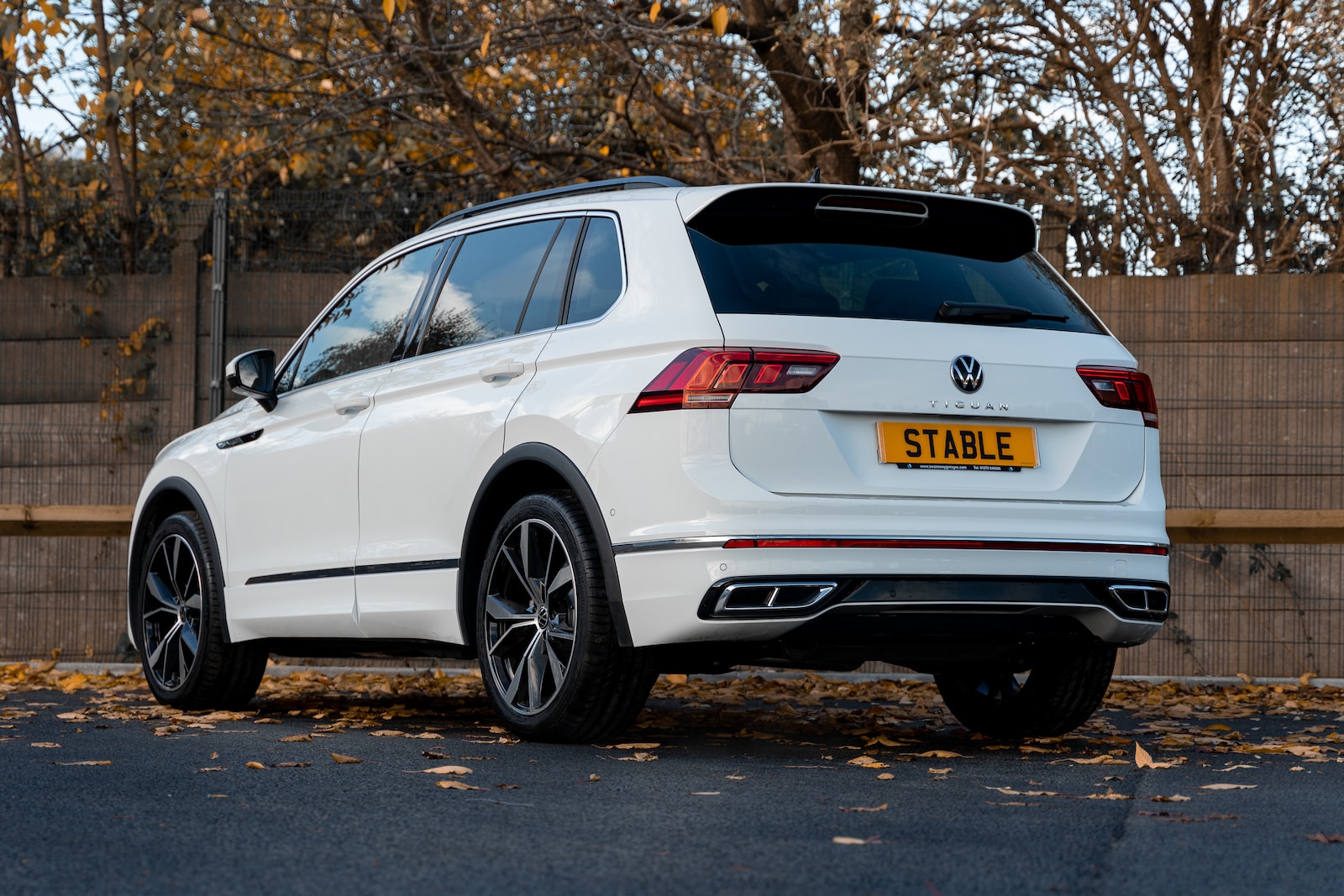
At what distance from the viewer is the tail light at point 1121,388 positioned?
5.27 metres

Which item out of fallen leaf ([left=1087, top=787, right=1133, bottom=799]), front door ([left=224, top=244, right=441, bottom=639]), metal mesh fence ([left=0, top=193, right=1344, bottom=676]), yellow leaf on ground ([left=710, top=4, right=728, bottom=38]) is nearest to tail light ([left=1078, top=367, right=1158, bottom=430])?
fallen leaf ([left=1087, top=787, right=1133, bottom=799])

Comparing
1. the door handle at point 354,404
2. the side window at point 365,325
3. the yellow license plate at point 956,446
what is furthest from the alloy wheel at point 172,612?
the yellow license plate at point 956,446

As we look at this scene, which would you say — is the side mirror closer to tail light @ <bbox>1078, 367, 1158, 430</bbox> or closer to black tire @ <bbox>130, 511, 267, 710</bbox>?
black tire @ <bbox>130, 511, 267, 710</bbox>

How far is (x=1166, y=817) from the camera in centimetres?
407

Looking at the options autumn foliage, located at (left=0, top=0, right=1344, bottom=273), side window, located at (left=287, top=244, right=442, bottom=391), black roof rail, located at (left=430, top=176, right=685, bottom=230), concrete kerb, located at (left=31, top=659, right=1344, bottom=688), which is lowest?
concrete kerb, located at (left=31, top=659, right=1344, bottom=688)

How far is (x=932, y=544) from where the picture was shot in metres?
4.89

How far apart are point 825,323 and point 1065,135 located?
24.8ft

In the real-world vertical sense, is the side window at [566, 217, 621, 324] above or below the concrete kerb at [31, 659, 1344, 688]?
above

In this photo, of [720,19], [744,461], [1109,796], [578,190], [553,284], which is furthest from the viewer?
[720,19]

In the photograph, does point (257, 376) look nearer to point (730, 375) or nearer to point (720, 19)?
point (730, 375)

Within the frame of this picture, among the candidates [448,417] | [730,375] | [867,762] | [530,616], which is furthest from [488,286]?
[867,762]

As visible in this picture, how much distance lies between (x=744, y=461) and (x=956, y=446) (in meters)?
0.69

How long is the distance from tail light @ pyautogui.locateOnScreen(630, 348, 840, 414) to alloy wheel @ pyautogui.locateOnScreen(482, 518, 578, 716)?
0.74m

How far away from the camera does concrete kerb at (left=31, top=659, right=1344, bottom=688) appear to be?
9.28 meters
